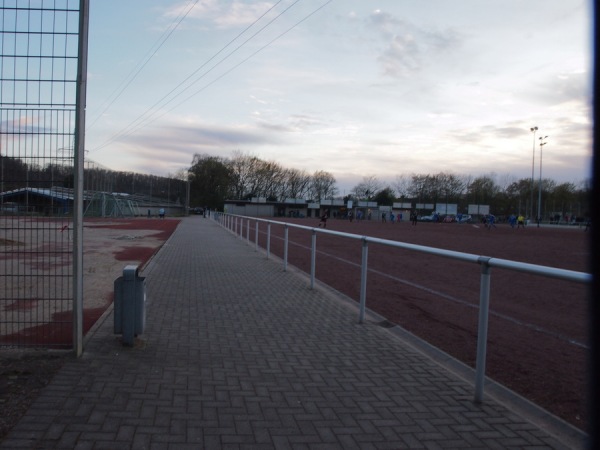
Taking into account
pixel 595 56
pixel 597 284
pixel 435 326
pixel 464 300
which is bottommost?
pixel 435 326

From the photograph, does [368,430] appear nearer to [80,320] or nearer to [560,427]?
[560,427]

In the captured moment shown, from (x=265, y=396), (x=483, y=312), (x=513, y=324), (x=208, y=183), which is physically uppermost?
(x=208, y=183)

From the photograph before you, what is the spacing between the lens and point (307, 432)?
3.60 meters

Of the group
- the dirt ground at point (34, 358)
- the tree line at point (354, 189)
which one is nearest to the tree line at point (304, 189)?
the tree line at point (354, 189)

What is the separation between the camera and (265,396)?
167 inches

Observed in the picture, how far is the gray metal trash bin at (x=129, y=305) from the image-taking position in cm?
543

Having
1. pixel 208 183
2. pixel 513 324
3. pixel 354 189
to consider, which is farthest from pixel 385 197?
pixel 513 324

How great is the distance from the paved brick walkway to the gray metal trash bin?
0.18 meters

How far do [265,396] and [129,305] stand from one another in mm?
1957

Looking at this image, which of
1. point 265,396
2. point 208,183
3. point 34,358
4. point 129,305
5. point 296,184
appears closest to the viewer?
point 265,396

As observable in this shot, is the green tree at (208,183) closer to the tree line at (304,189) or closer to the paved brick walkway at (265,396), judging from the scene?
the tree line at (304,189)

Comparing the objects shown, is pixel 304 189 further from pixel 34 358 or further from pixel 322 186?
pixel 34 358

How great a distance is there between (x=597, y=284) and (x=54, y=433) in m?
3.22

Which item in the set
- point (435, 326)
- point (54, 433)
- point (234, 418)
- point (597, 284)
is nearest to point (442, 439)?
point (234, 418)
